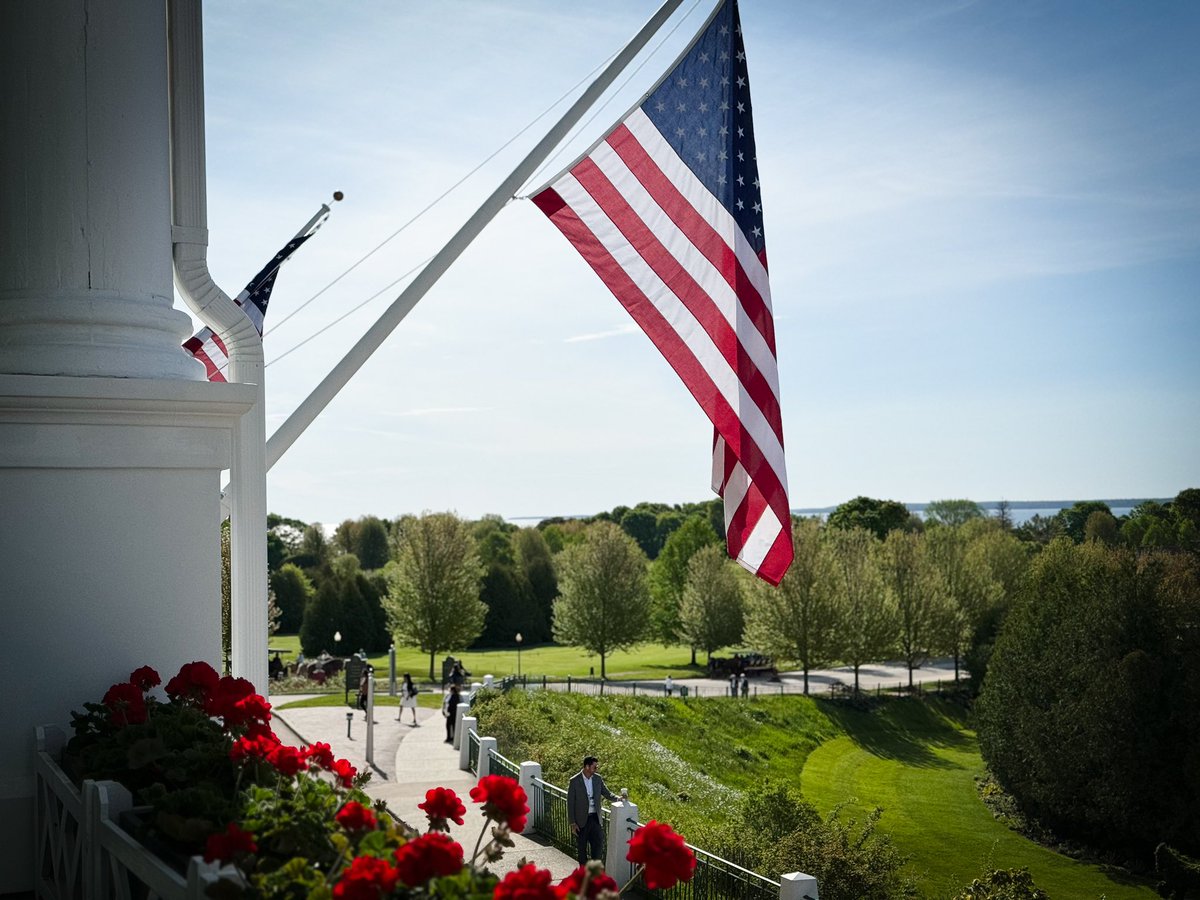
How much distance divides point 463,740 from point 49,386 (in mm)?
19514

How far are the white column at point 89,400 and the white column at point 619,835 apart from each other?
9.27 metres

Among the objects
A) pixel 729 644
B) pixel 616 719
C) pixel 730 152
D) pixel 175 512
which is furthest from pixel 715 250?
pixel 729 644

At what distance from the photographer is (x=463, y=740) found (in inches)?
918

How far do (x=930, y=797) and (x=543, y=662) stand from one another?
101 ft

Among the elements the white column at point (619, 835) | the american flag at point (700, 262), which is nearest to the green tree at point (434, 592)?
the white column at point (619, 835)

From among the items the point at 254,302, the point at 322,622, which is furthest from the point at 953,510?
the point at 254,302

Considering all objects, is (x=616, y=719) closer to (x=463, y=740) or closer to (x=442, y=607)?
(x=463, y=740)

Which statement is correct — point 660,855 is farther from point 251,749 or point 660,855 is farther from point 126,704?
point 126,704

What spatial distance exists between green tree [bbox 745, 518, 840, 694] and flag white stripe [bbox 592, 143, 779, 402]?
44.1m

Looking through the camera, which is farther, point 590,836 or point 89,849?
point 590,836

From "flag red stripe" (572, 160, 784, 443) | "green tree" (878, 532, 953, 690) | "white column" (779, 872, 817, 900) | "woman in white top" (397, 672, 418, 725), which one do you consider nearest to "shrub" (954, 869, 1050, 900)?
"white column" (779, 872, 817, 900)

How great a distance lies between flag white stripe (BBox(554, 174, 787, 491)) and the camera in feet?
27.1

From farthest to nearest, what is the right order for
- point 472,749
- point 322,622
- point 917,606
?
1. point 322,622
2. point 917,606
3. point 472,749

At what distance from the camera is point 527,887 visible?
2766mm
